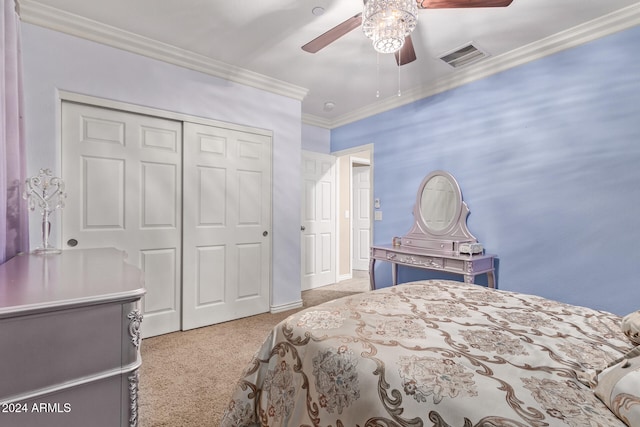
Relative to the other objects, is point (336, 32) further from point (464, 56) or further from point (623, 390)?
point (623, 390)

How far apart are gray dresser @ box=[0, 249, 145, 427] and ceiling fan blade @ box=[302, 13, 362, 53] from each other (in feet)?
5.90

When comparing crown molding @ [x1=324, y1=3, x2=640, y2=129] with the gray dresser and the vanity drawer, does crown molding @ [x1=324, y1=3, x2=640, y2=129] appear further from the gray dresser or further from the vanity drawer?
the gray dresser

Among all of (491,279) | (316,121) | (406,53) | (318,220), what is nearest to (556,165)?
(491,279)

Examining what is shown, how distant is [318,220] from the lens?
14.8 ft

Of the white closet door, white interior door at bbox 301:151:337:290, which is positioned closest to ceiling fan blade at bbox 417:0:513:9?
the white closet door

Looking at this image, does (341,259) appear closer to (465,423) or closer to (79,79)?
(79,79)

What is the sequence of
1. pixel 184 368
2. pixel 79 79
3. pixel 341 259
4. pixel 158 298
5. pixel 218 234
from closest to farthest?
1. pixel 184 368
2. pixel 79 79
3. pixel 158 298
4. pixel 218 234
5. pixel 341 259

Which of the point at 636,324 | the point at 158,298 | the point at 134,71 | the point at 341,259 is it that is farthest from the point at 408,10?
the point at 341,259

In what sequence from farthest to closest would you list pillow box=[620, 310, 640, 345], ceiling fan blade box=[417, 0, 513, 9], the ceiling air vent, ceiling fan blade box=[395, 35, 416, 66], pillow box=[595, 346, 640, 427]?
the ceiling air vent → ceiling fan blade box=[395, 35, 416, 66] → ceiling fan blade box=[417, 0, 513, 9] → pillow box=[620, 310, 640, 345] → pillow box=[595, 346, 640, 427]

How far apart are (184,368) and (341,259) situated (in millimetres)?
3299

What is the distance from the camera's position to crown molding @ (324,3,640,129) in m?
2.18

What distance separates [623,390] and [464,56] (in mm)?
2891

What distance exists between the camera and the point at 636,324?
0.94m

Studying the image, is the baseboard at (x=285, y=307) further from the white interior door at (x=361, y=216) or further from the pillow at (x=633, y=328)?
the pillow at (x=633, y=328)
